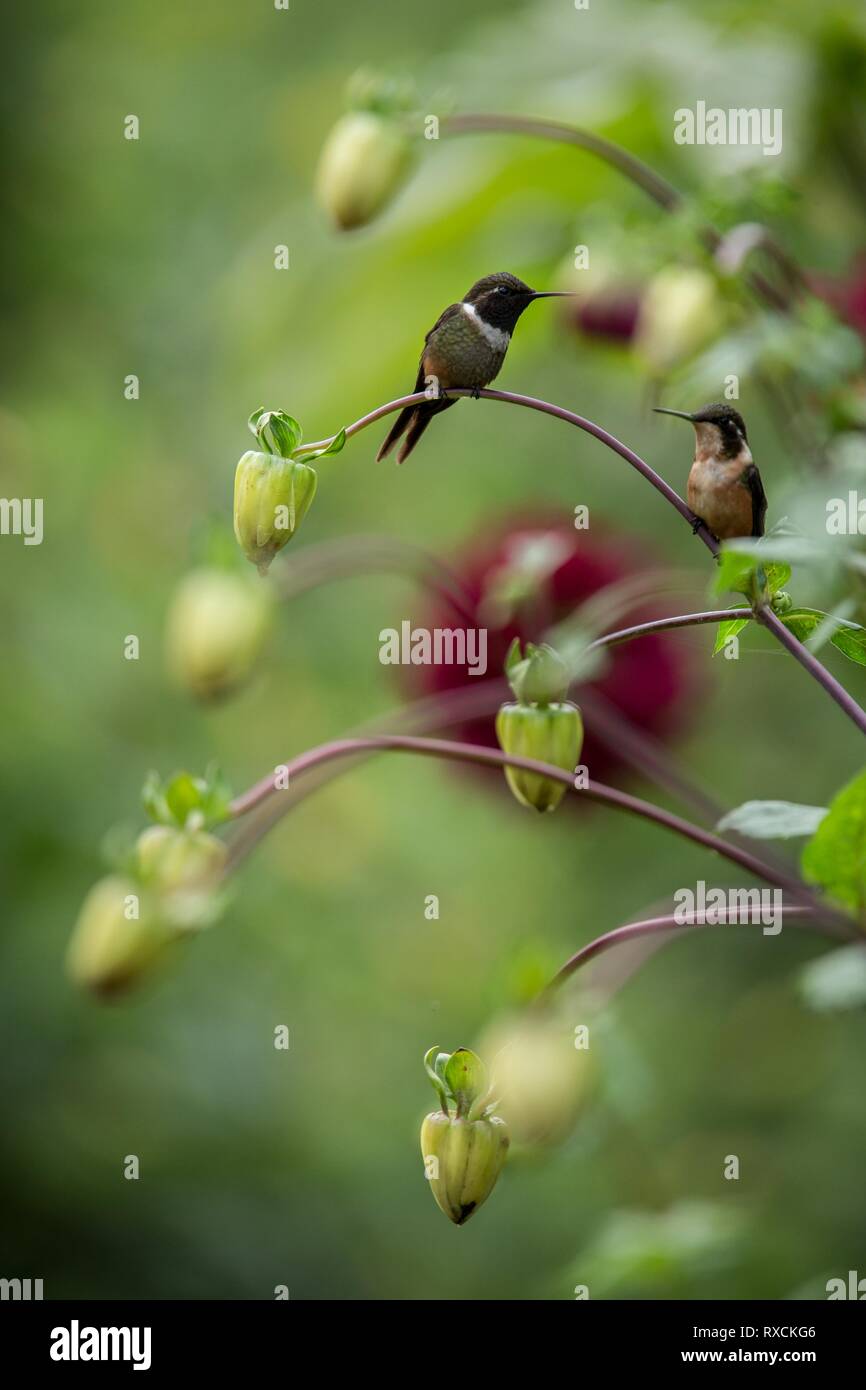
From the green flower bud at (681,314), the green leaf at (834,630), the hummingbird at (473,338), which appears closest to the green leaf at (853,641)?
the green leaf at (834,630)

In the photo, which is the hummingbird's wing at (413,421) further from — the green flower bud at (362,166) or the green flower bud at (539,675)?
the green flower bud at (362,166)

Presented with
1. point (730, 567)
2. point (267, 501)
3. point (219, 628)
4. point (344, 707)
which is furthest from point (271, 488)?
point (344, 707)

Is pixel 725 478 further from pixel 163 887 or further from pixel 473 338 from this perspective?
pixel 163 887

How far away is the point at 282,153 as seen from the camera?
162cm

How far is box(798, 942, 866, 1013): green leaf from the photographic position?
18.3 inches

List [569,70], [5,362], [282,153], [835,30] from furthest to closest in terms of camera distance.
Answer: [282,153]
[5,362]
[569,70]
[835,30]

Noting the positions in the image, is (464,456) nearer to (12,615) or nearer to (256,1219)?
(12,615)

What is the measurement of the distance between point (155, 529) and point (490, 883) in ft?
1.62

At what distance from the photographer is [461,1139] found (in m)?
0.37

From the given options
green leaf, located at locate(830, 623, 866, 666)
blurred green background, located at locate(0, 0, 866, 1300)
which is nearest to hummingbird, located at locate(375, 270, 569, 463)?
green leaf, located at locate(830, 623, 866, 666)

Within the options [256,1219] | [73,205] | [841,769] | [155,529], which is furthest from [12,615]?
[841,769]

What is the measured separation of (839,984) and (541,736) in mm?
153

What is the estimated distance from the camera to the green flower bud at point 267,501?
339 mm

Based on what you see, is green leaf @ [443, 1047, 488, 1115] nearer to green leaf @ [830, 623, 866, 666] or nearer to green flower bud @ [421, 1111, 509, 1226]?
green flower bud @ [421, 1111, 509, 1226]
